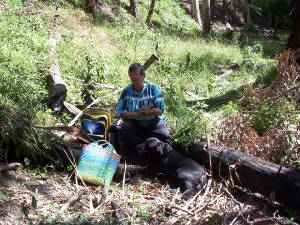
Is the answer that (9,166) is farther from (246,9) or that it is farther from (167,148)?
(246,9)

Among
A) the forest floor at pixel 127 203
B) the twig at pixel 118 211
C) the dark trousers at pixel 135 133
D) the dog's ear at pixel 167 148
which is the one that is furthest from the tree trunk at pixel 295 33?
the twig at pixel 118 211

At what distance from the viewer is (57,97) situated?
654 centimetres

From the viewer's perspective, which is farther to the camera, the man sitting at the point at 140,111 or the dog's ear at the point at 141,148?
the man sitting at the point at 140,111

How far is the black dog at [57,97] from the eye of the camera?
6.46 metres

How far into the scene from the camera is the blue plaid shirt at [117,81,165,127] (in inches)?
211

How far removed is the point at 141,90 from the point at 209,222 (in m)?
2.32

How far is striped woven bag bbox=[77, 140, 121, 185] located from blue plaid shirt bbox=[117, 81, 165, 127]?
827 mm

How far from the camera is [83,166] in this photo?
4.78 meters

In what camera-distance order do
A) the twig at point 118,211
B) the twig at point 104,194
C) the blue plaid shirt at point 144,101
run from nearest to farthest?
the twig at point 118,211 → the twig at point 104,194 → the blue plaid shirt at point 144,101

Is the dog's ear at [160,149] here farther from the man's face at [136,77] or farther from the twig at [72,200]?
the twig at [72,200]

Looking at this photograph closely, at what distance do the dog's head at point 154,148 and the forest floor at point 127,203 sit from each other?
40cm

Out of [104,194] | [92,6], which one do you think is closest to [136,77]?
[104,194]

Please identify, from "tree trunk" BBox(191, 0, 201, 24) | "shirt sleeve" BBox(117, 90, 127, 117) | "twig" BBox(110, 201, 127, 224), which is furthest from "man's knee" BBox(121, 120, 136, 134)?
"tree trunk" BBox(191, 0, 201, 24)

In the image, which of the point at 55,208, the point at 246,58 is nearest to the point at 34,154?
the point at 55,208
